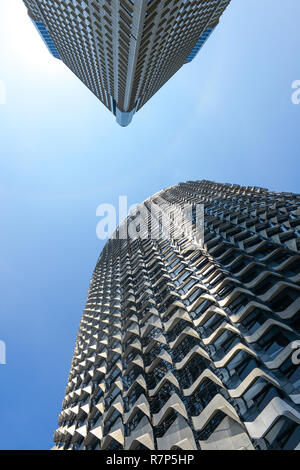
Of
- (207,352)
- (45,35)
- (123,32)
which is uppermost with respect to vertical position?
(45,35)

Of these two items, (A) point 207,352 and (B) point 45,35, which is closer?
(A) point 207,352

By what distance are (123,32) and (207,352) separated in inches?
1707

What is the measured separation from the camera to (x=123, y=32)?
120 ft

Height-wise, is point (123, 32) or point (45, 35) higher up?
point (45, 35)

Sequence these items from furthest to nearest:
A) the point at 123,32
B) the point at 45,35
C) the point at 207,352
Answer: the point at 45,35, the point at 123,32, the point at 207,352

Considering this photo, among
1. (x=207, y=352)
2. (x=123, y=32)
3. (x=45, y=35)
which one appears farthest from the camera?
(x=45, y=35)

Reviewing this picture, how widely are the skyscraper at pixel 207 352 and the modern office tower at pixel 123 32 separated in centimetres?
2988

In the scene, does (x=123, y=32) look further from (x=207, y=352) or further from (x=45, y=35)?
(x=45, y=35)

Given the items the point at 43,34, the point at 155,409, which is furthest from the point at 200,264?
the point at 43,34

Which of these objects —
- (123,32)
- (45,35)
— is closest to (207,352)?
(123,32)

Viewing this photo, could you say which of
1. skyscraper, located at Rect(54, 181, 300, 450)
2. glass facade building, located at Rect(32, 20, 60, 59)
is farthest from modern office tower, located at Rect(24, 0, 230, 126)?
skyscraper, located at Rect(54, 181, 300, 450)

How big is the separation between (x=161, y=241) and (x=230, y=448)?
33203 mm

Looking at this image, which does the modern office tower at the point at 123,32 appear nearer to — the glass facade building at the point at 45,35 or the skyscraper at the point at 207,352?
the glass facade building at the point at 45,35

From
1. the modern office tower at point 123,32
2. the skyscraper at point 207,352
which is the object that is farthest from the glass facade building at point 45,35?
the skyscraper at point 207,352
